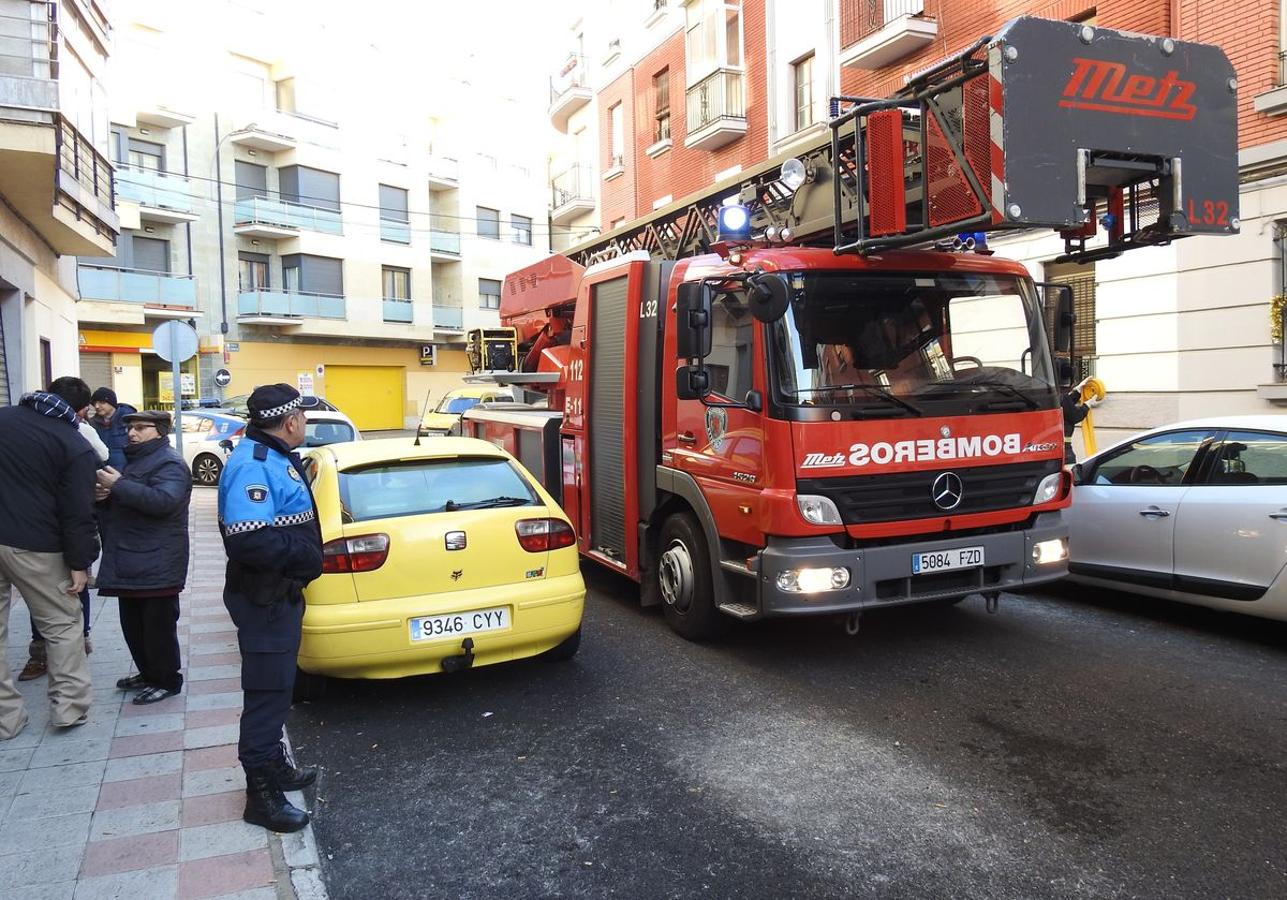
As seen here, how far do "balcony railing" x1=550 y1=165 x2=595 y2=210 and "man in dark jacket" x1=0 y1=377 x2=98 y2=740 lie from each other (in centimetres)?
2186

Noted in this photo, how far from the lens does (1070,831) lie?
3531 millimetres

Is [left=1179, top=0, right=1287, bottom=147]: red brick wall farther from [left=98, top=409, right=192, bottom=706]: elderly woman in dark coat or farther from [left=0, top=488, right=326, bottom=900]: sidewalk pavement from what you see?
[left=0, top=488, right=326, bottom=900]: sidewalk pavement

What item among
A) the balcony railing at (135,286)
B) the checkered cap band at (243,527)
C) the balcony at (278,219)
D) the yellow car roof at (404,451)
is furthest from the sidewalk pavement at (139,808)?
the balcony at (278,219)

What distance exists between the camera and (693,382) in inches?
226

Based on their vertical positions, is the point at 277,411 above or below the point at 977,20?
below

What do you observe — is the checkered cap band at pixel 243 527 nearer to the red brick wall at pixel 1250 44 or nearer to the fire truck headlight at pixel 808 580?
the fire truck headlight at pixel 808 580

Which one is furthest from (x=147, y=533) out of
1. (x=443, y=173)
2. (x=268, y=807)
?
(x=443, y=173)

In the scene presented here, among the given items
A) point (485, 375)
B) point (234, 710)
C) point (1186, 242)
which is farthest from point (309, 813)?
point (1186, 242)

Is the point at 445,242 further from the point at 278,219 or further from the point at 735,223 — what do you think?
the point at 735,223

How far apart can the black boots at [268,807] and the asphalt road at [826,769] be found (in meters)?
0.16

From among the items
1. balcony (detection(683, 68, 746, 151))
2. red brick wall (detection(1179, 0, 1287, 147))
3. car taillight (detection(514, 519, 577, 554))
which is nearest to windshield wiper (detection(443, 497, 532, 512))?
car taillight (detection(514, 519, 577, 554))

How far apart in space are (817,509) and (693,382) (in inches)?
46.4

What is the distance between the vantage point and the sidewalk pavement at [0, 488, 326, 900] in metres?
3.16

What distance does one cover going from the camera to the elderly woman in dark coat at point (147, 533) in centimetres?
475
